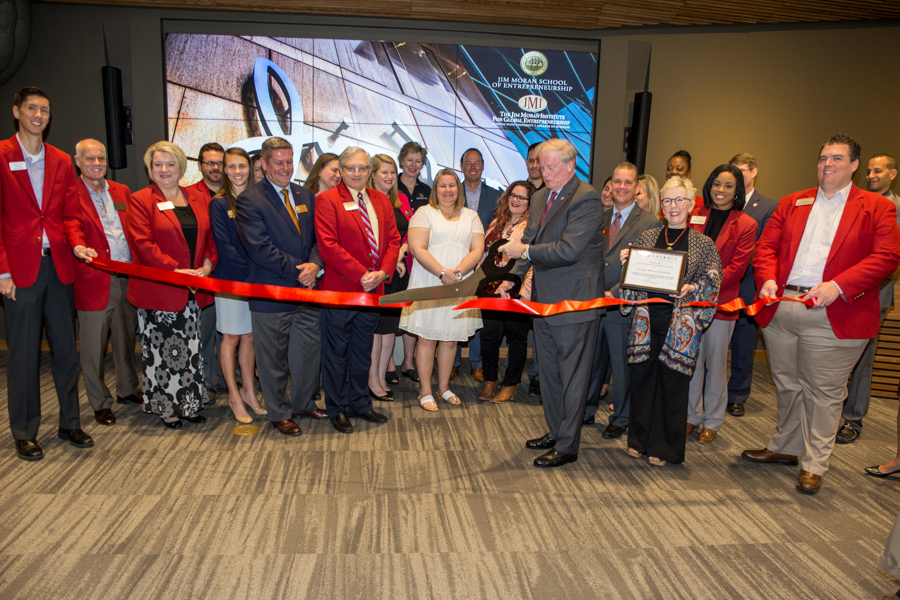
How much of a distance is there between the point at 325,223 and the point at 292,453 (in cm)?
144

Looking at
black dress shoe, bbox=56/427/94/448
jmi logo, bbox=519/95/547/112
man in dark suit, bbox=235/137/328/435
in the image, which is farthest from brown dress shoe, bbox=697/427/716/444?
black dress shoe, bbox=56/427/94/448

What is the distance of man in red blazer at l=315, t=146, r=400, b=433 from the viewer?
3584 mm

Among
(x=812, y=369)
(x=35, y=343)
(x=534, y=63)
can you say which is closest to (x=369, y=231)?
(x=35, y=343)

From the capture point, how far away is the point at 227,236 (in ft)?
12.0

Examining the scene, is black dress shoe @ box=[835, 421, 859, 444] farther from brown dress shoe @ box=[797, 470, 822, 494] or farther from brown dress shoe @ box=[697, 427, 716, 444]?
brown dress shoe @ box=[797, 470, 822, 494]

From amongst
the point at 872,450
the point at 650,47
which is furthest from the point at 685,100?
the point at 872,450

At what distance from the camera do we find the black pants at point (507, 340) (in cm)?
450

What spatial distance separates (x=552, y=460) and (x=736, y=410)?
6.41 feet

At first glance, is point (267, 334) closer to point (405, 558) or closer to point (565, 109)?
point (405, 558)

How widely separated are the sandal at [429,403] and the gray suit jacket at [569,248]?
4.47 ft

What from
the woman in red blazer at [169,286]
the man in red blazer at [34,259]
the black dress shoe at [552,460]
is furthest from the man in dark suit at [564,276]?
the man in red blazer at [34,259]

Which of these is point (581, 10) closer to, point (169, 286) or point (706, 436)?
point (706, 436)

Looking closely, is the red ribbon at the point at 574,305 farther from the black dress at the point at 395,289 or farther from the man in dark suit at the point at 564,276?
the black dress at the point at 395,289

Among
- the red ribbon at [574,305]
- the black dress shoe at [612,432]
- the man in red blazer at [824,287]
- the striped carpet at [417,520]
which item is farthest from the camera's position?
the black dress shoe at [612,432]
